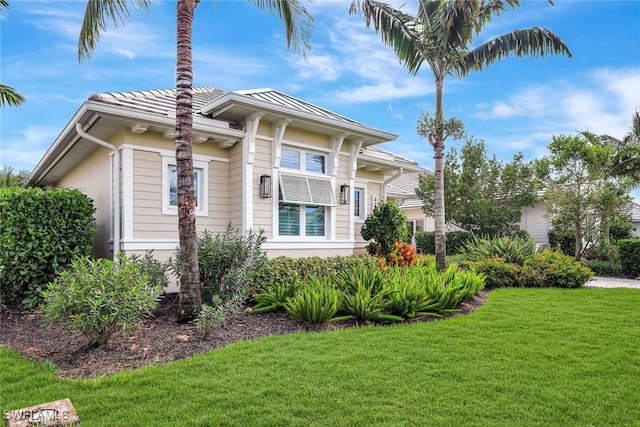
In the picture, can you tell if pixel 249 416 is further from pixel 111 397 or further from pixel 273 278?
pixel 273 278

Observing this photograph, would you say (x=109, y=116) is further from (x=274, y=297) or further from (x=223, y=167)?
(x=274, y=297)

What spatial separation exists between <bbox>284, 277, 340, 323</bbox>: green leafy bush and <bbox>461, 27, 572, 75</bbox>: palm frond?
9.32 meters

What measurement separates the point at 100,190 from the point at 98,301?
637cm

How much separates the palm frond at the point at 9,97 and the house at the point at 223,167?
156 centimetres

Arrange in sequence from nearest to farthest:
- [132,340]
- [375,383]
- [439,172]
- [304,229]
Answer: [375,383] < [132,340] < [304,229] < [439,172]

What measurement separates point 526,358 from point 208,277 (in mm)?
4957

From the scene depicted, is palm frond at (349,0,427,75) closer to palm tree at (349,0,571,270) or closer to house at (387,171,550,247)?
palm tree at (349,0,571,270)

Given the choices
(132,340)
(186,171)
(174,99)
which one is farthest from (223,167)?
(132,340)

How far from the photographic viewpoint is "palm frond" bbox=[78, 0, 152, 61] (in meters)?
7.12

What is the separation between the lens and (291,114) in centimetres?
939

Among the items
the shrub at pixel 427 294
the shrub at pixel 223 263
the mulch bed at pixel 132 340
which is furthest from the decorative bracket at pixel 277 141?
the mulch bed at pixel 132 340

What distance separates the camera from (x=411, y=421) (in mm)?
3248

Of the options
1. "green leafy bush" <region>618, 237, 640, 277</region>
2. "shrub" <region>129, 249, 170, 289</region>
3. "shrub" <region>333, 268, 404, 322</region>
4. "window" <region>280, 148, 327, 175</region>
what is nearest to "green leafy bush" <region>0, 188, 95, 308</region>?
"shrub" <region>129, 249, 170, 289</region>

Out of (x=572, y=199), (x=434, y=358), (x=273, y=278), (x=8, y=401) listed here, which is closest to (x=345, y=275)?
(x=273, y=278)
